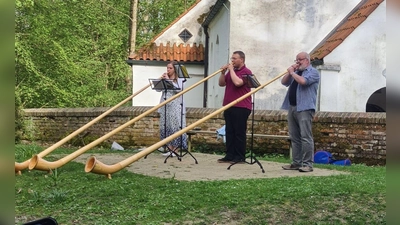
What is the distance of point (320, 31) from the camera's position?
57.9 feet

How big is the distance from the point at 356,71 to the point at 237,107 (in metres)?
8.34

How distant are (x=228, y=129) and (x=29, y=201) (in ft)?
14.3

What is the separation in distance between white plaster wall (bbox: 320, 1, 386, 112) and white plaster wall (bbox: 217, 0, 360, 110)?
180cm

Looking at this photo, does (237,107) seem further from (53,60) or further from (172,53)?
(172,53)

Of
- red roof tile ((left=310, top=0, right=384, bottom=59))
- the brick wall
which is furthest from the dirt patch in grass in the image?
red roof tile ((left=310, top=0, right=384, bottom=59))

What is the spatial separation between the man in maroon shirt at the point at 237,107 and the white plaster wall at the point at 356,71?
749 cm

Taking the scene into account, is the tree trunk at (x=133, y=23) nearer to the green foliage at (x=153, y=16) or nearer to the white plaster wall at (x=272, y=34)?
the green foliage at (x=153, y=16)

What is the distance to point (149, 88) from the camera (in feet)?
72.7

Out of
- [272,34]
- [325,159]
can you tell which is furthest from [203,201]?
[272,34]

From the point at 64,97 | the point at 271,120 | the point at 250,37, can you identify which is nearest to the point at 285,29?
the point at 250,37

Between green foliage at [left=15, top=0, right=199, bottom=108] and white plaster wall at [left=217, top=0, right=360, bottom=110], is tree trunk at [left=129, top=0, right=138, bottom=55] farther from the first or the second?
white plaster wall at [left=217, top=0, right=360, bottom=110]

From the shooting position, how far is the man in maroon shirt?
8.95 metres

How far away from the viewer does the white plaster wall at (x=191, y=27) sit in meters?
23.7
